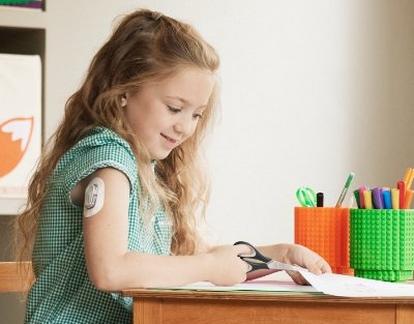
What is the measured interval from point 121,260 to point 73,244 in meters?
0.16

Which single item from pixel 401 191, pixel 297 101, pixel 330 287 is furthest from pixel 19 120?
pixel 330 287

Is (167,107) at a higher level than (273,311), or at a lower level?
higher

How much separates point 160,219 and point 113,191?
300 millimetres

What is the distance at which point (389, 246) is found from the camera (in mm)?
1542

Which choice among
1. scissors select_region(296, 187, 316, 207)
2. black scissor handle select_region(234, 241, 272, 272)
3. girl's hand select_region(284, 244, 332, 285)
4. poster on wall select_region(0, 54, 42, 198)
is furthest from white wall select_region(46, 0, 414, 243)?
black scissor handle select_region(234, 241, 272, 272)

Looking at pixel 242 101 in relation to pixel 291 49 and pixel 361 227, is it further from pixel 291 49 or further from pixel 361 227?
pixel 361 227

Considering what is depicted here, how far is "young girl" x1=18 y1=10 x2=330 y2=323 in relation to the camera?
4.16ft

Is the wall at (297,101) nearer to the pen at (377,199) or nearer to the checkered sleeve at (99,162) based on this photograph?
the pen at (377,199)

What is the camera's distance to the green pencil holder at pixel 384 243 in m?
1.53

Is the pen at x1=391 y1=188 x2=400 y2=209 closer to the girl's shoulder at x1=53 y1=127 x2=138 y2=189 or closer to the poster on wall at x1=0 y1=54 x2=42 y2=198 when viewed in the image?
the girl's shoulder at x1=53 y1=127 x2=138 y2=189

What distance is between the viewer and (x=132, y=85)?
148 centimetres

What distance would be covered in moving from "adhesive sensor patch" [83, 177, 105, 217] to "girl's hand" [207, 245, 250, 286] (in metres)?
0.17

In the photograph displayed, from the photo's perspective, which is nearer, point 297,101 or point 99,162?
point 99,162

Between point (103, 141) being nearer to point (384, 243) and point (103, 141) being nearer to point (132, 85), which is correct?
point (132, 85)
